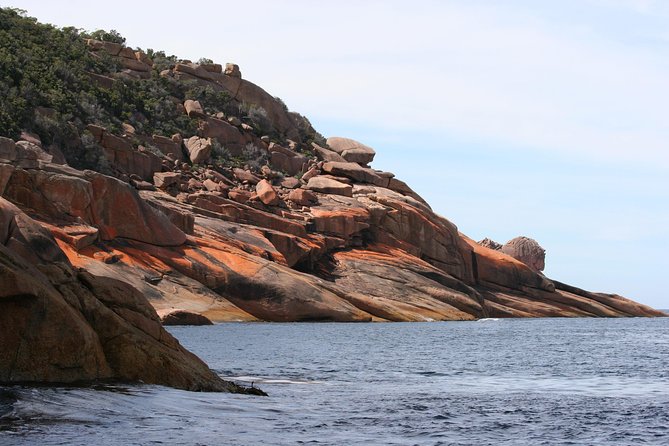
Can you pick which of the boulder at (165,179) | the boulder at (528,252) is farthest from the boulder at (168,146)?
the boulder at (528,252)

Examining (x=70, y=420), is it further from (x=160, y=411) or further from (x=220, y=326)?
(x=220, y=326)

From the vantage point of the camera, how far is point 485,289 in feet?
351

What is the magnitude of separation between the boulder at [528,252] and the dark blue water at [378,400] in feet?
249

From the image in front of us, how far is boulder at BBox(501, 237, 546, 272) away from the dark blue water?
75989mm

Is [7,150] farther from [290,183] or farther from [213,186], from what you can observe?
[290,183]

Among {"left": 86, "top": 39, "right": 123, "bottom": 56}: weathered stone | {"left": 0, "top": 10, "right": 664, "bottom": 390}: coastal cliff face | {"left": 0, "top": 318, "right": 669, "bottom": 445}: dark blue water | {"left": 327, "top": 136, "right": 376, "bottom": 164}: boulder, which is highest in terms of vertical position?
{"left": 86, "top": 39, "right": 123, "bottom": 56}: weathered stone

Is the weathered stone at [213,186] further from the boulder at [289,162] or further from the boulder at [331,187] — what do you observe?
the boulder at [289,162]

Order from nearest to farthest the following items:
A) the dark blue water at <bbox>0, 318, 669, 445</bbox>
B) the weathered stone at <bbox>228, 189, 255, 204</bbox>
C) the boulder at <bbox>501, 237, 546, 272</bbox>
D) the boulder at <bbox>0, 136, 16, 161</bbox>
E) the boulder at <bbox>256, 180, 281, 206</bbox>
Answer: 1. the dark blue water at <bbox>0, 318, 669, 445</bbox>
2. the boulder at <bbox>0, 136, 16, 161</bbox>
3. the weathered stone at <bbox>228, 189, 255, 204</bbox>
4. the boulder at <bbox>256, 180, 281, 206</bbox>
5. the boulder at <bbox>501, 237, 546, 272</bbox>

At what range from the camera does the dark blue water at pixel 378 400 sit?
1995cm

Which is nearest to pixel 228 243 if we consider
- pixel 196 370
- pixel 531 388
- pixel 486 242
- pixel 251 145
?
pixel 251 145

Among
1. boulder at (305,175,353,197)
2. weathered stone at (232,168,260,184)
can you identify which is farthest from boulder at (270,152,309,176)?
weathered stone at (232,168,260,184)

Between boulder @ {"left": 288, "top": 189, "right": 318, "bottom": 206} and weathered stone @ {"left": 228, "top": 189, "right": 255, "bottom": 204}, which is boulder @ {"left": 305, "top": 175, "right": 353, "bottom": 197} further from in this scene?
weathered stone @ {"left": 228, "top": 189, "right": 255, "bottom": 204}

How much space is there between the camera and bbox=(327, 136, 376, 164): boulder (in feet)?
404

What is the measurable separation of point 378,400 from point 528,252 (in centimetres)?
10973
